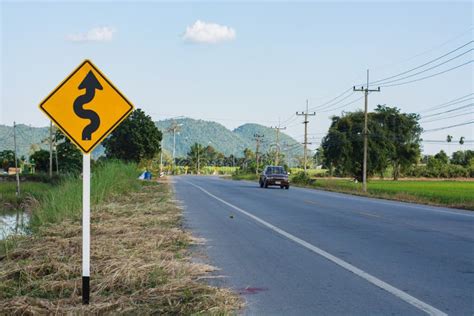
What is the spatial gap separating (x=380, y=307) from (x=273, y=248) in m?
4.66

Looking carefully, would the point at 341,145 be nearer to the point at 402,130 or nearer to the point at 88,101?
the point at 402,130

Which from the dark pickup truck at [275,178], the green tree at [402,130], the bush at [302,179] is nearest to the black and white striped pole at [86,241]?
the dark pickup truck at [275,178]

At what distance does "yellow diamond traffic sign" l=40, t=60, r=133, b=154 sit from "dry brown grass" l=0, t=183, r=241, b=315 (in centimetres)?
172

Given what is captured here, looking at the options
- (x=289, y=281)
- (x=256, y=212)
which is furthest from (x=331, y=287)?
(x=256, y=212)

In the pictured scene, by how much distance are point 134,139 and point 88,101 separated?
43312 millimetres

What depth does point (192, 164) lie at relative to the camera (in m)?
138

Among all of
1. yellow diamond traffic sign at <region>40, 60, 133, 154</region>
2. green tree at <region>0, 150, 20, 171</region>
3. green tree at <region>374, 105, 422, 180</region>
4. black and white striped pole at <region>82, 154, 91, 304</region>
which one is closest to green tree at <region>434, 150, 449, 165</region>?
green tree at <region>374, 105, 422, 180</region>

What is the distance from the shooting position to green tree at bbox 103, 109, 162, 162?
49656mm

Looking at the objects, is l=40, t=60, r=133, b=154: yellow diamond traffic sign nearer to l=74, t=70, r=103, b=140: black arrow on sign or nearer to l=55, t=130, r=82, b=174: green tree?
l=74, t=70, r=103, b=140: black arrow on sign

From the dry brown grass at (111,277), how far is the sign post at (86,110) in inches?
24.5

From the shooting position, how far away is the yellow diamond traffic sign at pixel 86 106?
6719 millimetres

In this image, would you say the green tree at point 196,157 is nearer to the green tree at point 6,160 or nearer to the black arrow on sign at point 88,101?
the green tree at point 6,160

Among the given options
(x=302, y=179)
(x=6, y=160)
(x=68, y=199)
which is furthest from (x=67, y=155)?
(x=68, y=199)

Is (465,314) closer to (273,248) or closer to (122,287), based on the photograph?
(122,287)
